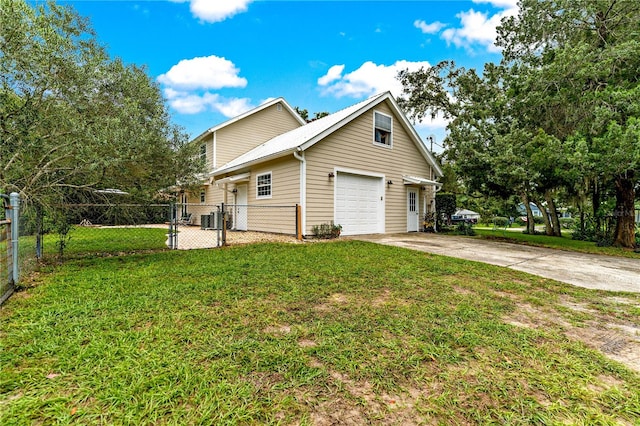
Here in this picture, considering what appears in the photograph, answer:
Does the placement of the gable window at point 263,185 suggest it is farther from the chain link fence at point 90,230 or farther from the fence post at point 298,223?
the fence post at point 298,223

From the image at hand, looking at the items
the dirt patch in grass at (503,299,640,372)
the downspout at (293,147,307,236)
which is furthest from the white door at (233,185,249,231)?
the dirt patch in grass at (503,299,640,372)

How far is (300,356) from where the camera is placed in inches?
88.3

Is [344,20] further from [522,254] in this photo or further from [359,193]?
[522,254]

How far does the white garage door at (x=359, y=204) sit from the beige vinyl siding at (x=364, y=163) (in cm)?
34

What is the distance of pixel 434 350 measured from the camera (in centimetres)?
238

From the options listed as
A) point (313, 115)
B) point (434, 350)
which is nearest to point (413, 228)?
point (434, 350)

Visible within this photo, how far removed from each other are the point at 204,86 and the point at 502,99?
1672cm

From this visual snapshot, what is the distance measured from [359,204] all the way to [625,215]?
892 centimetres

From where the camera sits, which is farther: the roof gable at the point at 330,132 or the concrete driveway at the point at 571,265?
the roof gable at the point at 330,132

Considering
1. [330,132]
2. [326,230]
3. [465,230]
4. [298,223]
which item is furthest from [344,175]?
[465,230]

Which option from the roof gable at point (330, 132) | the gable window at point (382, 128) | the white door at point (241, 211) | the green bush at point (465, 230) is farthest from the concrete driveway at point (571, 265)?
the white door at point (241, 211)

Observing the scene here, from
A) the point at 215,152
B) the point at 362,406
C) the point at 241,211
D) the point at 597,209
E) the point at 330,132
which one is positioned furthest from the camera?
the point at 215,152

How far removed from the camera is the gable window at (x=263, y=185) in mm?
11484

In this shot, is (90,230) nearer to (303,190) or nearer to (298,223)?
(298,223)
